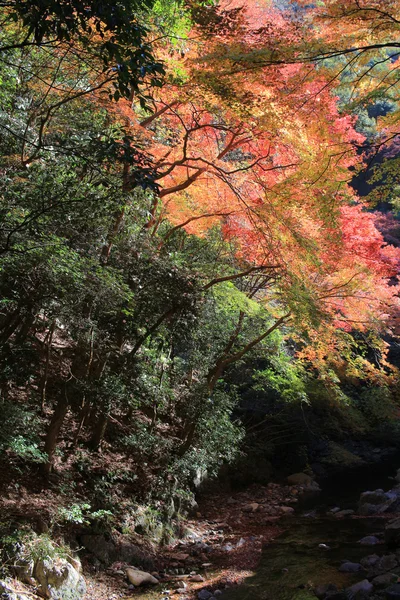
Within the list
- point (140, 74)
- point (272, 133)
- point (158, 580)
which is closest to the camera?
point (140, 74)

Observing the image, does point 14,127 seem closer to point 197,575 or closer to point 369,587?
point 197,575

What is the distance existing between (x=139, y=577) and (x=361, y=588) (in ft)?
8.66

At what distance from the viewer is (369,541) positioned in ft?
24.2

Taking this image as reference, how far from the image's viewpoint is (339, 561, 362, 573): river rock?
6.13 meters

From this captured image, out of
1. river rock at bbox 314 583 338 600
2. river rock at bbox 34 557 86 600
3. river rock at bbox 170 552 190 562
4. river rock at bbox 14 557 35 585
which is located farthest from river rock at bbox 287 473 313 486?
river rock at bbox 14 557 35 585

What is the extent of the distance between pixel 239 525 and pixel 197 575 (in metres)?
2.93

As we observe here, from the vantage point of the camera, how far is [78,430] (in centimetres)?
699

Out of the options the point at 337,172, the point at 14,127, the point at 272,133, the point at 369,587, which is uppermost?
the point at 272,133

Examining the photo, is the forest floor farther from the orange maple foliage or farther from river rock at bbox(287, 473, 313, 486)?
the orange maple foliage

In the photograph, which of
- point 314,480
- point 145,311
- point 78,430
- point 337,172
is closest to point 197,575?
point 78,430

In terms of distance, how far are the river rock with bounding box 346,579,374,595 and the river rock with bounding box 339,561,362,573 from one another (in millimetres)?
761

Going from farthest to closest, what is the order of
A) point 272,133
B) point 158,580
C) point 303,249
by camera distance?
1. point 303,249
2. point 272,133
3. point 158,580

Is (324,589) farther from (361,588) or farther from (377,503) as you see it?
(377,503)

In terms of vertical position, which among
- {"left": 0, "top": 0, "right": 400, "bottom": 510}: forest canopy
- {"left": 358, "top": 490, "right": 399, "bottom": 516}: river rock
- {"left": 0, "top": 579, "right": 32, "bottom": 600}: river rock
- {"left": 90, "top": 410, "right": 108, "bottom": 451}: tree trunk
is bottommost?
{"left": 0, "top": 579, "right": 32, "bottom": 600}: river rock
